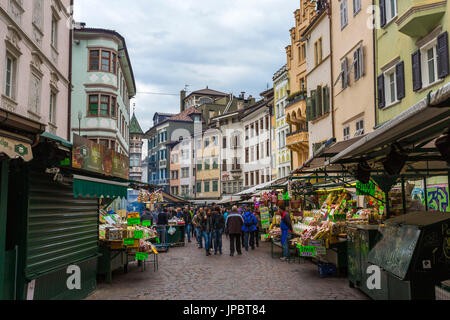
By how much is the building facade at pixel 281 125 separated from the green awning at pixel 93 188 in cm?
3550

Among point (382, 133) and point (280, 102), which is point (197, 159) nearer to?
point (280, 102)

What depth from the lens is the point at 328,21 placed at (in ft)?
89.5

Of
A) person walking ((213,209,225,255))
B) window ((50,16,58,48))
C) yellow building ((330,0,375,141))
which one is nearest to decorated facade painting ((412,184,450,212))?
yellow building ((330,0,375,141))

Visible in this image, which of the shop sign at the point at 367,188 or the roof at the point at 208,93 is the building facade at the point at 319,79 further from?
the roof at the point at 208,93

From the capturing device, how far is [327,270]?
11.7 meters

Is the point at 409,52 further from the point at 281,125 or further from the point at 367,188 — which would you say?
the point at 281,125

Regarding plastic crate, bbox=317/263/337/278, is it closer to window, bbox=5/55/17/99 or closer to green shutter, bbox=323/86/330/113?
window, bbox=5/55/17/99

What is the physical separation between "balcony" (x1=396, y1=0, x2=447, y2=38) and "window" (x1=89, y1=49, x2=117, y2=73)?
76.9 feet

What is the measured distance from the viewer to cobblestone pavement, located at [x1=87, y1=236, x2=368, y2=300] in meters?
9.56

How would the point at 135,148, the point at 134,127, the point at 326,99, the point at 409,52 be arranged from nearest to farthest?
1. the point at 409,52
2. the point at 326,99
3. the point at 135,148
4. the point at 134,127

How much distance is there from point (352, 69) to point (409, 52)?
616 centimetres

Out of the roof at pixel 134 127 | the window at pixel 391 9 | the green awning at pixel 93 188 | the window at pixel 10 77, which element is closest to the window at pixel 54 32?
the window at pixel 10 77

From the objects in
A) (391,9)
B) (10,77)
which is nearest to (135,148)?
(10,77)

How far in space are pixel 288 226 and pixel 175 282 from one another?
5043mm
